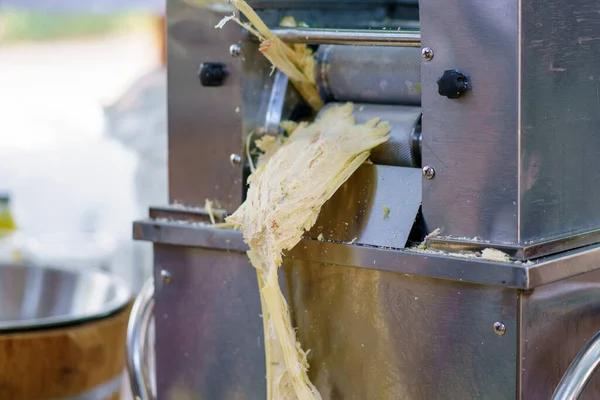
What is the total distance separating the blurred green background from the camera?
4.94 metres

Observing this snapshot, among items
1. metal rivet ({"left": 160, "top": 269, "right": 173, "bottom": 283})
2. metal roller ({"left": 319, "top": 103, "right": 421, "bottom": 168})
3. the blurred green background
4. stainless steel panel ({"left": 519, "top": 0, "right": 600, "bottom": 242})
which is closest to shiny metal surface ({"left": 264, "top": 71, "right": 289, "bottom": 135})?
metal roller ({"left": 319, "top": 103, "right": 421, "bottom": 168})

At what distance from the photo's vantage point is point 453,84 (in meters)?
1.12

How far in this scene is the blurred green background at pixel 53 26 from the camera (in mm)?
4938

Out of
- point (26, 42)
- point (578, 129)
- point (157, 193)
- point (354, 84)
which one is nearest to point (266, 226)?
point (354, 84)

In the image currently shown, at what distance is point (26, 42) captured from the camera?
510 centimetres

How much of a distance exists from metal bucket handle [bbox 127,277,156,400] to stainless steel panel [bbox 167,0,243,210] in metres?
0.19

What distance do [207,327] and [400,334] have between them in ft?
1.21

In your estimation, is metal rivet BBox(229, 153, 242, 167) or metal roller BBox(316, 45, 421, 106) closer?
metal roller BBox(316, 45, 421, 106)

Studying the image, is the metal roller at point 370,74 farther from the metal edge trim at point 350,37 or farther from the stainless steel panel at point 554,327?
the stainless steel panel at point 554,327

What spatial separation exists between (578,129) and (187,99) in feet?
2.06

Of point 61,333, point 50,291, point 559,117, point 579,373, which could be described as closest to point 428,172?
point 559,117

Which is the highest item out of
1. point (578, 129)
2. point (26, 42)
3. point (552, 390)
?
point (26, 42)

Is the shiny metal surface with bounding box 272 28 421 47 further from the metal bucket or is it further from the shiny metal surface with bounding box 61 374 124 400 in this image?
the shiny metal surface with bounding box 61 374 124 400

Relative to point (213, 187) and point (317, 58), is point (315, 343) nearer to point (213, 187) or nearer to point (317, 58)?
point (213, 187)
